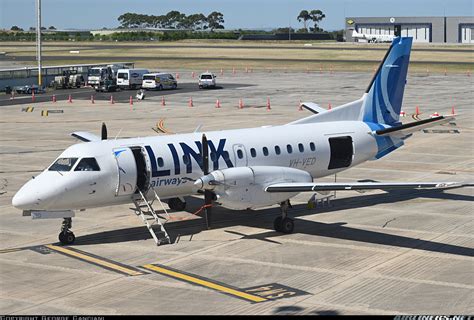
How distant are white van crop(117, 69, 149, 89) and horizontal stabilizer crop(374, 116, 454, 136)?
58.6 metres

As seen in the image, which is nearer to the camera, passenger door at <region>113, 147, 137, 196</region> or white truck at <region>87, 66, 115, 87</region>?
passenger door at <region>113, 147, 137, 196</region>

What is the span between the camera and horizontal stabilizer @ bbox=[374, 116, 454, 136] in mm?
29578

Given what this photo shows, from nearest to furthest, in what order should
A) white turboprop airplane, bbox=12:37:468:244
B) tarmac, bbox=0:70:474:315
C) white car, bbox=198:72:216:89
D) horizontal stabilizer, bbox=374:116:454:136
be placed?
tarmac, bbox=0:70:474:315 < white turboprop airplane, bbox=12:37:468:244 < horizontal stabilizer, bbox=374:116:454:136 < white car, bbox=198:72:216:89

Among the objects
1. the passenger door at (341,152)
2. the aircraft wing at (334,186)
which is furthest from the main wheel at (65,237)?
the passenger door at (341,152)

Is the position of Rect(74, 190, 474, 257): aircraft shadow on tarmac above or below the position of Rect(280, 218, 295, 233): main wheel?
below

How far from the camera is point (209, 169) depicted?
1050 inches

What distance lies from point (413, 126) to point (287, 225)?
7.46 meters

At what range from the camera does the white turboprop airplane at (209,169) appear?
80.8 feet

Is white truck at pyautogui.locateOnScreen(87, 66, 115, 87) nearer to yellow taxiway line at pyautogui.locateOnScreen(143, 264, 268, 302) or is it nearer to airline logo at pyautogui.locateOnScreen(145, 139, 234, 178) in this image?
airline logo at pyautogui.locateOnScreen(145, 139, 234, 178)

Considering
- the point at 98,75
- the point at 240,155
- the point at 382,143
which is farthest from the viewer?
the point at 98,75

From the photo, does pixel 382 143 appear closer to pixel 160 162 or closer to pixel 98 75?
pixel 160 162

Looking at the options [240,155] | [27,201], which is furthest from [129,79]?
[27,201]

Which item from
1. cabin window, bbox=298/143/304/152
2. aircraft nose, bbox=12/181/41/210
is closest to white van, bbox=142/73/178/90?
cabin window, bbox=298/143/304/152

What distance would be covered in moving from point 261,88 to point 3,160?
154 feet
